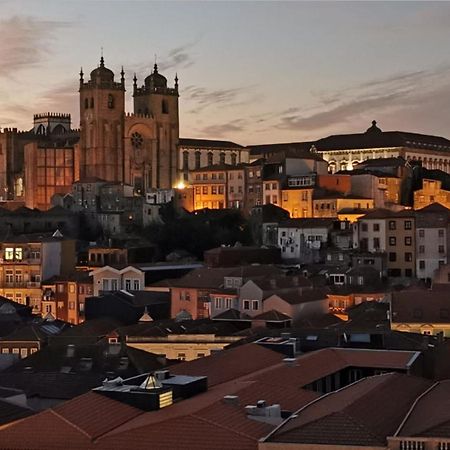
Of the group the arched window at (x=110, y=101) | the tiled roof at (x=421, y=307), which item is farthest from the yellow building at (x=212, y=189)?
the tiled roof at (x=421, y=307)

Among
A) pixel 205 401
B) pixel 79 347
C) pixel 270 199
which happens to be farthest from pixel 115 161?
pixel 205 401

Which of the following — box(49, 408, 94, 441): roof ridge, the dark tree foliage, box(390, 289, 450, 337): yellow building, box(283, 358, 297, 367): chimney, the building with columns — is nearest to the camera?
box(49, 408, 94, 441): roof ridge

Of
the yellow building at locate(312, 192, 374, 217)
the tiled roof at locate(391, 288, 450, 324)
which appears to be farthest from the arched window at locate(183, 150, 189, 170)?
the tiled roof at locate(391, 288, 450, 324)

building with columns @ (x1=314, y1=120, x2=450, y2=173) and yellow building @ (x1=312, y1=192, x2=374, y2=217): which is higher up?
building with columns @ (x1=314, y1=120, x2=450, y2=173)

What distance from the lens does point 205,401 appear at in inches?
979

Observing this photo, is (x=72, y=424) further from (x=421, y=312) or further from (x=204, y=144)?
(x=204, y=144)

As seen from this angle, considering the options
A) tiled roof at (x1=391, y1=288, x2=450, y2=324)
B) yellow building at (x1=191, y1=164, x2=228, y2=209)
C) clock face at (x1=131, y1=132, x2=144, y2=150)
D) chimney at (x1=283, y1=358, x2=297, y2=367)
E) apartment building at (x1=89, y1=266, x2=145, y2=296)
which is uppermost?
clock face at (x1=131, y1=132, x2=144, y2=150)

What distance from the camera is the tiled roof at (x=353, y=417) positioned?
20.9 m

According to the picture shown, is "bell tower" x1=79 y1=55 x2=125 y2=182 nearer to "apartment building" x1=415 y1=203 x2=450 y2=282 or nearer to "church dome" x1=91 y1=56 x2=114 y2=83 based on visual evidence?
"church dome" x1=91 y1=56 x2=114 y2=83

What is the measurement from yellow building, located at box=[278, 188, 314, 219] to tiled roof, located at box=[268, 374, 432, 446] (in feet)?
194

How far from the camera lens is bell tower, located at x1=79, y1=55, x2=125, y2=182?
3989 inches

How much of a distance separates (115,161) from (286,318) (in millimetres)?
52971

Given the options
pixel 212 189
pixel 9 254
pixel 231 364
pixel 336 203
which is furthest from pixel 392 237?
pixel 231 364

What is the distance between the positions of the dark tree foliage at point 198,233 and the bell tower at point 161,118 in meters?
16.7
